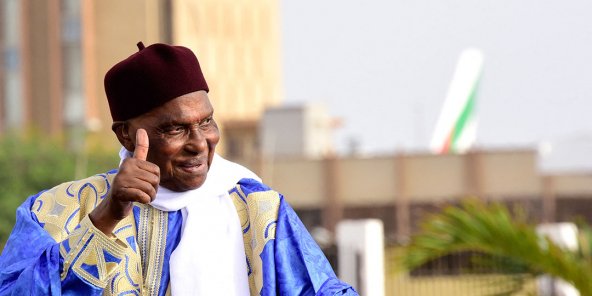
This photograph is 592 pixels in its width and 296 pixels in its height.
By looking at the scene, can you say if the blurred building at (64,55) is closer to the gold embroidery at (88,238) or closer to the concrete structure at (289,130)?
the concrete structure at (289,130)

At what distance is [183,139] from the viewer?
16.9 ft

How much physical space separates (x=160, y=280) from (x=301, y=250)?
0.42 m

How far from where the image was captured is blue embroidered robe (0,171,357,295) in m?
4.98

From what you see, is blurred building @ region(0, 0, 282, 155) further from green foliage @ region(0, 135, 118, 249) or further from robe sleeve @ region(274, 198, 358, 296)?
robe sleeve @ region(274, 198, 358, 296)

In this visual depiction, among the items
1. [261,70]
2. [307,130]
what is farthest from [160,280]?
[261,70]

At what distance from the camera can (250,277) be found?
527 cm

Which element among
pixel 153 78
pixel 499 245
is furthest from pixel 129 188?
pixel 499 245

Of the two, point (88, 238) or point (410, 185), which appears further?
point (410, 185)

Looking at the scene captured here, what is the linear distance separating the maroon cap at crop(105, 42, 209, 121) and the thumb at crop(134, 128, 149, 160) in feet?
0.86

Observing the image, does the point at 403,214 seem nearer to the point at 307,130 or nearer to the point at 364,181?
the point at 364,181

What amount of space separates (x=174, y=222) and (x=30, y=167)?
4689cm

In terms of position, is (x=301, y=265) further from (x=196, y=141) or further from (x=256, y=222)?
(x=196, y=141)

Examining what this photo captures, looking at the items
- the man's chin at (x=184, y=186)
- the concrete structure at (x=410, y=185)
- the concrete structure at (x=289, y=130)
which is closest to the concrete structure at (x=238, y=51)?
the concrete structure at (x=289, y=130)

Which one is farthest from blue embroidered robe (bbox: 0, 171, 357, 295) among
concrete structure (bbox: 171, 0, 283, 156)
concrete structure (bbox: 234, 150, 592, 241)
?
concrete structure (bbox: 171, 0, 283, 156)
